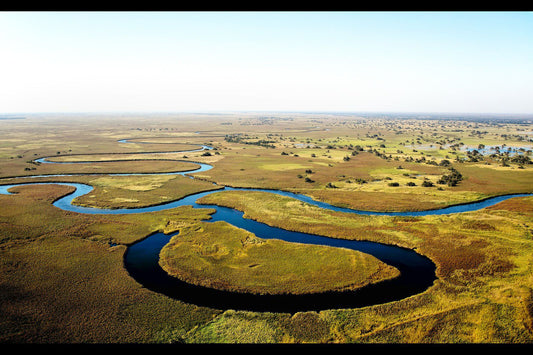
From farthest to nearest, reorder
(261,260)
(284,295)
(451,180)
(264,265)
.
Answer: (451,180) → (261,260) → (264,265) → (284,295)

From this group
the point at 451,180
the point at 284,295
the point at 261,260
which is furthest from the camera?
the point at 451,180

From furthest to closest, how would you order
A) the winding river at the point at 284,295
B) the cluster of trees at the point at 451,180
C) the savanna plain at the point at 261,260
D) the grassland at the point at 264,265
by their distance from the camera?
the cluster of trees at the point at 451,180 < the grassland at the point at 264,265 < the winding river at the point at 284,295 < the savanna plain at the point at 261,260

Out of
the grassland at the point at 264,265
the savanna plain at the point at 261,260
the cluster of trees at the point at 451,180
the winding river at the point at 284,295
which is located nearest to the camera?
the savanna plain at the point at 261,260

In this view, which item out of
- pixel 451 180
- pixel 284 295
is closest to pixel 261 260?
pixel 284 295

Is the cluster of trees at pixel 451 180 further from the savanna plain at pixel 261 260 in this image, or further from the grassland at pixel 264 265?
the grassland at pixel 264 265

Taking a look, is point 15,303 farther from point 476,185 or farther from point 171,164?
point 476,185

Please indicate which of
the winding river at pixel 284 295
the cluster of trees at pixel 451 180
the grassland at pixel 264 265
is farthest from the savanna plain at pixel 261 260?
the winding river at pixel 284 295

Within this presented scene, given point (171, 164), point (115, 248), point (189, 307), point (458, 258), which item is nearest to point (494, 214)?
point (458, 258)

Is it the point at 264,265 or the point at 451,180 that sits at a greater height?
the point at 451,180

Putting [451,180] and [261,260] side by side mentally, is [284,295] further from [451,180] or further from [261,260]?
[451,180]

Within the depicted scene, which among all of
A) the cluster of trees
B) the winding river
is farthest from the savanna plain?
the winding river

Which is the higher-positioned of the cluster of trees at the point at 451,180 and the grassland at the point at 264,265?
the cluster of trees at the point at 451,180

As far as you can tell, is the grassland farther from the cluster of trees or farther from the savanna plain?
the cluster of trees

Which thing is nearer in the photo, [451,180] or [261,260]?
[261,260]
